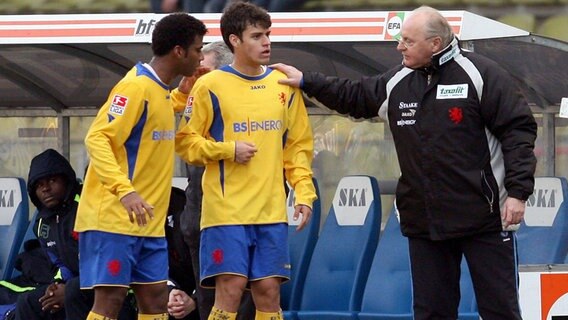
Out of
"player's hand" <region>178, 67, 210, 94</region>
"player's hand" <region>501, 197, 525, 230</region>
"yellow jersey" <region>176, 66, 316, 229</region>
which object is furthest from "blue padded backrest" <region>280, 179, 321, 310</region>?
"player's hand" <region>501, 197, 525, 230</region>

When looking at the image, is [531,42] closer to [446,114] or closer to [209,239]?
[446,114]

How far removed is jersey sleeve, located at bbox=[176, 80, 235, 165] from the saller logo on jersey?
38.8 inches

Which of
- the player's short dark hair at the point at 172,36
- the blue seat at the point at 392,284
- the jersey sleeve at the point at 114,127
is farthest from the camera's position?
the blue seat at the point at 392,284

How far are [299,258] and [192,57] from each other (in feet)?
8.36

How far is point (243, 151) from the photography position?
6828 millimetres

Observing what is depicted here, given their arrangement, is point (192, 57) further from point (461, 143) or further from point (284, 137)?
point (461, 143)

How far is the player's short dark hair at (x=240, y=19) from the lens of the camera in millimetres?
6949

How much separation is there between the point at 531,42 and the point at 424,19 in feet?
3.16

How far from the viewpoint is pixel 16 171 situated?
37.3 ft

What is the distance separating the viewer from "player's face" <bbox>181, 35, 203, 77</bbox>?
700 centimetres

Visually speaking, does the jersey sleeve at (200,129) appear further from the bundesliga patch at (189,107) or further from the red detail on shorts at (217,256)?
the red detail on shorts at (217,256)

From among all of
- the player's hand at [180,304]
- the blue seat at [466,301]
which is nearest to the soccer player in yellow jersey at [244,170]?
the player's hand at [180,304]

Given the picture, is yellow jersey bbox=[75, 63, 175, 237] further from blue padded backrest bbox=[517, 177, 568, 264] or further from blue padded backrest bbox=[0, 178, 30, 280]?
blue padded backrest bbox=[0, 178, 30, 280]

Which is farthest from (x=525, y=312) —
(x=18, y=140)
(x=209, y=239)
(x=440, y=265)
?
(x=18, y=140)
